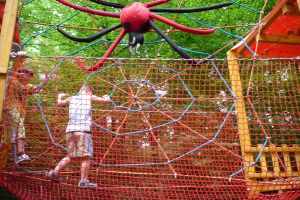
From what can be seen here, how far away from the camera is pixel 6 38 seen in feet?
7.97

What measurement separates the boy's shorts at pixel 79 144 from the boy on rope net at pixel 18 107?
40 cm

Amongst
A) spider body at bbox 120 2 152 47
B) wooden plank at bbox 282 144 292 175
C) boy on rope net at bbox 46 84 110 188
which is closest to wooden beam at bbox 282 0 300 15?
wooden plank at bbox 282 144 292 175

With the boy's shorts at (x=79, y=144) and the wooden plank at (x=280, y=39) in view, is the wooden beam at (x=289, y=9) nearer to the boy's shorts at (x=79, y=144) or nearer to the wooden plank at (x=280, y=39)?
the wooden plank at (x=280, y=39)

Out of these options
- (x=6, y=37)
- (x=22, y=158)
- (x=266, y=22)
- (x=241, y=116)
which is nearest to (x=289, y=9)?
(x=266, y=22)

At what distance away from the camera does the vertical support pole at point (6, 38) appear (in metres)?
2.38

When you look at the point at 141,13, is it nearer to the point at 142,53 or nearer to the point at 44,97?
the point at 44,97

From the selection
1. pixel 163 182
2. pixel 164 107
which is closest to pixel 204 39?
pixel 164 107

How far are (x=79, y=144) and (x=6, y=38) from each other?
4.03 ft

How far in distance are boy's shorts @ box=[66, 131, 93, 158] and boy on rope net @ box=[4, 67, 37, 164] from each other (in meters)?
0.40

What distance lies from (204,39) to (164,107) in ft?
7.97

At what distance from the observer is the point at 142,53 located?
6785mm

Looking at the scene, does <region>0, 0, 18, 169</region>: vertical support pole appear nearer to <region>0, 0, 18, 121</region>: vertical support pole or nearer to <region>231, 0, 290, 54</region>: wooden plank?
<region>0, 0, 18, 121</region>: vertical support pole

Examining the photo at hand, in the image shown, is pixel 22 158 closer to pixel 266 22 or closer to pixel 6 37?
pixel 6 37

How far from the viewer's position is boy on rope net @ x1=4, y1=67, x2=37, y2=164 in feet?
10.1
